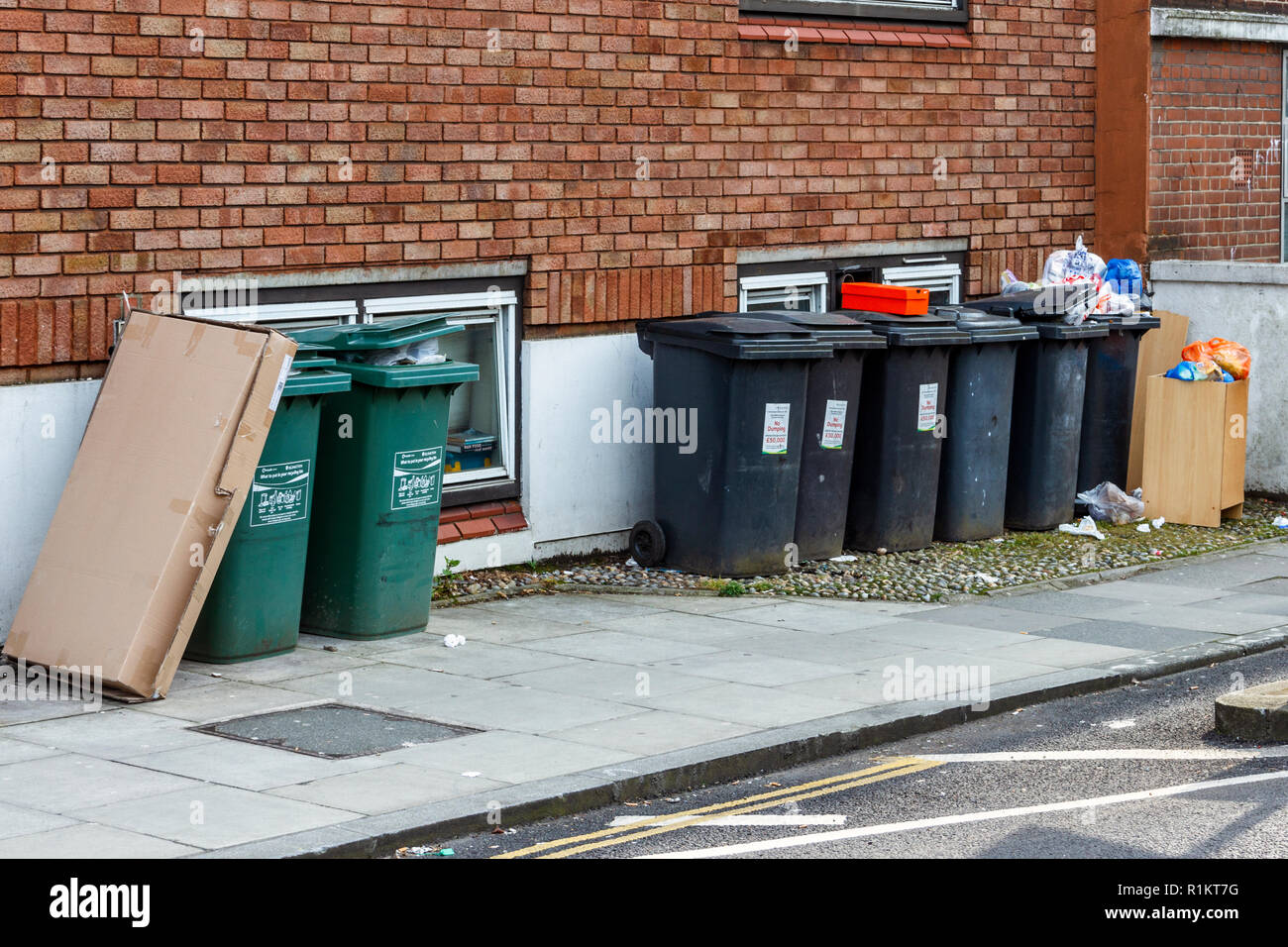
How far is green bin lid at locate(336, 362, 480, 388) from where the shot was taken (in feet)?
28.5

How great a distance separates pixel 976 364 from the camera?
1170 centimetres

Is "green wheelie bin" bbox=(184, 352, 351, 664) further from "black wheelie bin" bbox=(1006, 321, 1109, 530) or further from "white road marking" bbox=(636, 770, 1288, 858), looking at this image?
"black wheelie bin" bbox=(1006, 321, 1109, 530)

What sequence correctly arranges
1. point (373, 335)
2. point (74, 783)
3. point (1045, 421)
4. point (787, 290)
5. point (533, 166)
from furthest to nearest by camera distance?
point (787, 290)
point (1045, 421)
point (533, 166)
point (373, 335)
point (74, 783)

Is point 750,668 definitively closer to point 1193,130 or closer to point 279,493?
point 279,493

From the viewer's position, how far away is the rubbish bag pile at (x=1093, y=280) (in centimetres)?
1274

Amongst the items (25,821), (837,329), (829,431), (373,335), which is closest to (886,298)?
(837,329)

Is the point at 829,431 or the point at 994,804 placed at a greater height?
the point at 829,431

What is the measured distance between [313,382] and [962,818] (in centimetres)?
371

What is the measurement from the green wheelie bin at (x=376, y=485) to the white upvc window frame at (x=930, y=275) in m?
5.05

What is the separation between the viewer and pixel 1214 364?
1274 cm

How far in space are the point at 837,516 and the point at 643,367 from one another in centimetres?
158

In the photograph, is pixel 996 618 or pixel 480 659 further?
pixel 996 618

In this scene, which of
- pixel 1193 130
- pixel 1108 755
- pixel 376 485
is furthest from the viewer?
pixel 1193 130

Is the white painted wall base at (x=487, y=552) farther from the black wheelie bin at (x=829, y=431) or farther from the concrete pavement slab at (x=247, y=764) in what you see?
the concrete pavement slab at (x=247, y=764)
